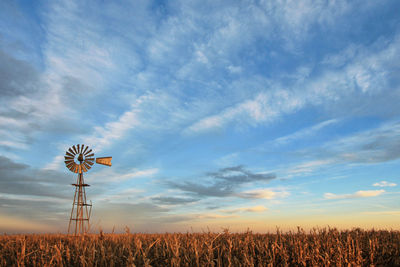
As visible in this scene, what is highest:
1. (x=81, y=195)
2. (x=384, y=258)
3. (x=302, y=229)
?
(x=81, y=195)

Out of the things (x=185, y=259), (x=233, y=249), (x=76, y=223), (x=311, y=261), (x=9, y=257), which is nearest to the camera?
(x=185, y=259)

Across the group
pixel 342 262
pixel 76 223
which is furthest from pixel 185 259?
pixel 76 223

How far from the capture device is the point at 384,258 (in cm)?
1058

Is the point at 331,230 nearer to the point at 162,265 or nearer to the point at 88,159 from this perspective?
the point at 162,265

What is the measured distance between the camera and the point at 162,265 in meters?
8.04

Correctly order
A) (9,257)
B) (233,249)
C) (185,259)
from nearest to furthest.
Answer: (185,259) < (233,249) < (9,257)

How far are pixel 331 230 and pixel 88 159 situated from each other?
21.8m

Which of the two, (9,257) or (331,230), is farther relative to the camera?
(331,230)

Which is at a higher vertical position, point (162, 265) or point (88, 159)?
point (88, 159)

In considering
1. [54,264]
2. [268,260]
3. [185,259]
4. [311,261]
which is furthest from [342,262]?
[54,264]

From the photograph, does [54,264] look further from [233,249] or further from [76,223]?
[76,223]

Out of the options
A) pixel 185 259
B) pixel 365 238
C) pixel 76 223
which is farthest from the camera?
pixel 76 223

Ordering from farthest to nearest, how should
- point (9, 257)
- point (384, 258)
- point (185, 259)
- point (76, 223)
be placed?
point (76, 223) < point (9, 257) < point (384, 258) < point (185, 259)

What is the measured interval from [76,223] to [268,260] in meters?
21.2
